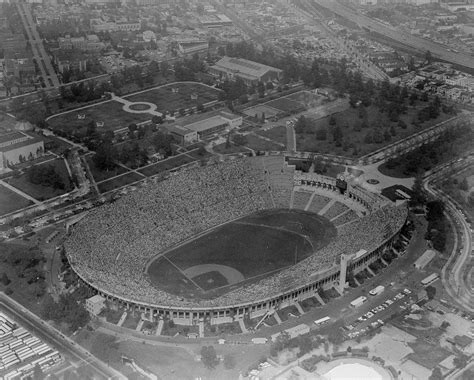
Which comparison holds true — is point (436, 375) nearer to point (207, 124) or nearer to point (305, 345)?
point (305, 345)

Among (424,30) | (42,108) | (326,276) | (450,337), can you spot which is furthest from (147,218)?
(424,30)

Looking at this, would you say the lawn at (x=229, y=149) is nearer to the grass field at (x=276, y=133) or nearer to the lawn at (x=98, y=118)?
the grass field at (x=276, y=133)

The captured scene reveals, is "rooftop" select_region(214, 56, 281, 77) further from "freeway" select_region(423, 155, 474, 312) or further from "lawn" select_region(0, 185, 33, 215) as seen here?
"lawn" select_region(0, 185, 33, 215)

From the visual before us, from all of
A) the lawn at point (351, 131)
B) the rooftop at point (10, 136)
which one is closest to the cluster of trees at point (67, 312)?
the rooftop at point (10, 136)

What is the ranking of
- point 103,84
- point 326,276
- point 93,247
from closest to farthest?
point 326,276 < point 93,247 < point 103,84

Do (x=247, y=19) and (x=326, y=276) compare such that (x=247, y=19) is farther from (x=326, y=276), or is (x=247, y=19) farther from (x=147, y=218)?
(x=326, y=276)

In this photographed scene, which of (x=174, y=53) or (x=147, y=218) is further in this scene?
(x=174, y=53)

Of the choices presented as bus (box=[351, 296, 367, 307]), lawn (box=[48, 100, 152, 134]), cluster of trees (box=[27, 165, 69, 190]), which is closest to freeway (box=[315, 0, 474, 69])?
lawn (box=[48, 100, 152, 134])
